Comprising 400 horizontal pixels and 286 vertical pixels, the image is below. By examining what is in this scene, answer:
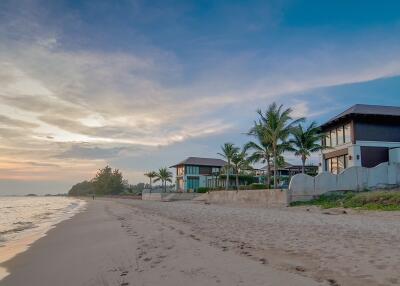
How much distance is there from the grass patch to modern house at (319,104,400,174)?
695 centimetres

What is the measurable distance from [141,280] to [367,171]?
79.5 feet

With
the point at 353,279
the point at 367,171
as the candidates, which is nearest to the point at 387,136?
the point at 367,171

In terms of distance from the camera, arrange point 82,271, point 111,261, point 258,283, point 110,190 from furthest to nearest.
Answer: point 110,190 < point 111,261 < point 82,271 < point 258,283

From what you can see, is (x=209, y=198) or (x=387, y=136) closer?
(x=387, y=136)

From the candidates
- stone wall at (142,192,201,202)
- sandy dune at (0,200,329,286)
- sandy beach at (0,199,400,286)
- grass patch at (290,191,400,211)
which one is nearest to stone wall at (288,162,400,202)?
grass patch at (290,191,400,211)

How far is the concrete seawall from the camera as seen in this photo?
87.0 ft

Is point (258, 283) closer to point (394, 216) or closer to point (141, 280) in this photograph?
point (141, 280)

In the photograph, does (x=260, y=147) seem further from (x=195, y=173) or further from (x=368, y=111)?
(x=195, y=173)

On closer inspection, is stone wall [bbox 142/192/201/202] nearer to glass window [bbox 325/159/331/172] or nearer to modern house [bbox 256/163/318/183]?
modern house [bbox 256/163/318/183]

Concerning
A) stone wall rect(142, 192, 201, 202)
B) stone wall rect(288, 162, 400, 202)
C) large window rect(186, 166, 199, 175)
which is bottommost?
stone wall rect(142, 192, 201, 202)

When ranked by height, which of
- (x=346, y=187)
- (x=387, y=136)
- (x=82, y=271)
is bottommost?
(x=82, y=271)

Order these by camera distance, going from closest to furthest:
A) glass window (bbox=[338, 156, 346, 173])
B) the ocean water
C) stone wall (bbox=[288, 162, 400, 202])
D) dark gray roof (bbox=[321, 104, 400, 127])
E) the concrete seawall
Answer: the ocean water → stone wall (bbox=[288, 162, 400, 202]) → the concrete seawall → dark gray roof (bbox=[321, 104, 400, 127]) → glass window (bbox=[338, 156, 346, 173])

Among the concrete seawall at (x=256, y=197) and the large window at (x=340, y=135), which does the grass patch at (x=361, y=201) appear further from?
the large window at (x=340, y=135)

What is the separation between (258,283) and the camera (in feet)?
18.2
